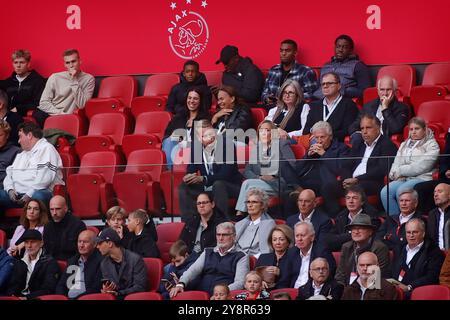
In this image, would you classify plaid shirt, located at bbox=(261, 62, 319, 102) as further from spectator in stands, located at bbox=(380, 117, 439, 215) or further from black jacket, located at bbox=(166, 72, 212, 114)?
spectator in stands, located at bbox=(380, 117, 439, 215)

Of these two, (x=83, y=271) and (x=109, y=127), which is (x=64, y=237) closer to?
(x=83, y=271)

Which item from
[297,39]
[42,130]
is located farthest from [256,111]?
[42,130]

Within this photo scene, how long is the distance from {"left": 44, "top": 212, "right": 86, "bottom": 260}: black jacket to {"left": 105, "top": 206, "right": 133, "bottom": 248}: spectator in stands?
223 mm

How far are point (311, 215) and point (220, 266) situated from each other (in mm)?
817

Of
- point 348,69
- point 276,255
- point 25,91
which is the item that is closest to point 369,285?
point 276,255

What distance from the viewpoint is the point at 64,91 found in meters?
16.0

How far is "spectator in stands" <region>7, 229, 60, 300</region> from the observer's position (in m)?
12.9

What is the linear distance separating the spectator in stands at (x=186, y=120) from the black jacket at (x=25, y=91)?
1.85 meters

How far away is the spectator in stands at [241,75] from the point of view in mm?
15094

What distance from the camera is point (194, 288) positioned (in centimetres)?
1252

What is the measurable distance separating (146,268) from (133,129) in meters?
3.20

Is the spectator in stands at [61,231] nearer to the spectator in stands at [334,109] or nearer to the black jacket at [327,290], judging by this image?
the black jacket at [327,290]

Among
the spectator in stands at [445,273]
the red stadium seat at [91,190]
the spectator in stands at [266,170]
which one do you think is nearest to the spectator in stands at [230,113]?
the spectator in stands at [266,170]

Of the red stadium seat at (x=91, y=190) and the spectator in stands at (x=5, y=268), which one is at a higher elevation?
the red stadium seat at (x=91, y=190)
